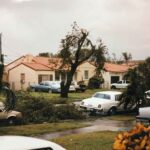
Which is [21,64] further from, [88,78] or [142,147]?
[142,147]

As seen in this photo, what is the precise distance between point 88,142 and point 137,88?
14.5 metres

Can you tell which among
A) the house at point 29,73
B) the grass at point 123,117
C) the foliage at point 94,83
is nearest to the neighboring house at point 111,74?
the house at point 29,73

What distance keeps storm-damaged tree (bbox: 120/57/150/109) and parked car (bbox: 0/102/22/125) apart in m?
8.66

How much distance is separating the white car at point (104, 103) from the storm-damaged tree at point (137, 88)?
469 mm

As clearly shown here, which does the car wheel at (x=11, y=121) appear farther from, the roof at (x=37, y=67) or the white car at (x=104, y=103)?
the roof at (x=37, y=67)

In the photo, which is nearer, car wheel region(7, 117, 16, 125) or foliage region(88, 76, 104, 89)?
car wheel region(7, 117, 16, 125)

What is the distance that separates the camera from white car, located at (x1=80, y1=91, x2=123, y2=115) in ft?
94.8

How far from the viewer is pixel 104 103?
28984 mm

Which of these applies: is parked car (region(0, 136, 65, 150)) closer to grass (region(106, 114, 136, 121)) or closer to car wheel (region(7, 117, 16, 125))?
car wheel (region(7, 117, 16, 125))

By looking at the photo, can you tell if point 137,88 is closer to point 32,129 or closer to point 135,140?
point 32,129

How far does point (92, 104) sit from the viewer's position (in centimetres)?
2917

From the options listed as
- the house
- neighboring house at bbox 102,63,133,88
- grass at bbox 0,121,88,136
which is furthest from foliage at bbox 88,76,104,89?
grass at bbox 0,121,88,136

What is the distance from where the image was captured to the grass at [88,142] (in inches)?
580

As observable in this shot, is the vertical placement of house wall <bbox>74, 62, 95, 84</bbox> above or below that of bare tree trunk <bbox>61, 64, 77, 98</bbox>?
above
